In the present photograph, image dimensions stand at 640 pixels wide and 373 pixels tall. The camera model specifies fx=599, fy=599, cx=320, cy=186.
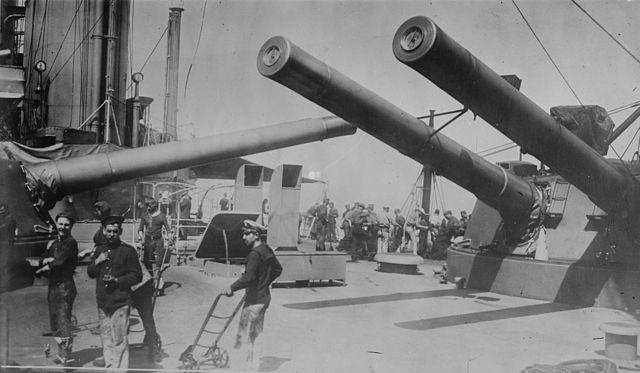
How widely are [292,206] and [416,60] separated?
5.01m

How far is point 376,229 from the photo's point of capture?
16.1m

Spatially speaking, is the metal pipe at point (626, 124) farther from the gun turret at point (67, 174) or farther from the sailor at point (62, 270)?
the sailor at point (62, 270)

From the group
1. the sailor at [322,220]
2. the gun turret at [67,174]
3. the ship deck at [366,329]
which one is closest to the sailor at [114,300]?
the ship deck at [366,329]

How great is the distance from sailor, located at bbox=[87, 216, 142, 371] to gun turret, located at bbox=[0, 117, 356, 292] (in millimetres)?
3405

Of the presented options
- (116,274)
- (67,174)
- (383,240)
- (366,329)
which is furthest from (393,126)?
(383,240)

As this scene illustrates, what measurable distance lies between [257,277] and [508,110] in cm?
315

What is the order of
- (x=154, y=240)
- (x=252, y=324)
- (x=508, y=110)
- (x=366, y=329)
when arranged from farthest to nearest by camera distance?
(x=154, y=240) → (x=366, y=329) → (x=508, y=110) → (x=252, y=324)

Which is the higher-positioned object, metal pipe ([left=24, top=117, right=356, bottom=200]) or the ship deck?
metal pipe ([left=24, top=117, right=356, bottom=200])

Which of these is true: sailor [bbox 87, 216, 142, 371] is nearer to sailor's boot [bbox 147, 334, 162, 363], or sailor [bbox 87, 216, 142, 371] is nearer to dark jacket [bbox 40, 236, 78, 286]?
sailor's boot [bbox 147, 334, 162, 363]

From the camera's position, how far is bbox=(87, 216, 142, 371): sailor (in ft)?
15.8

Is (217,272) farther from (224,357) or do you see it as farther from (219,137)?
(224,357)

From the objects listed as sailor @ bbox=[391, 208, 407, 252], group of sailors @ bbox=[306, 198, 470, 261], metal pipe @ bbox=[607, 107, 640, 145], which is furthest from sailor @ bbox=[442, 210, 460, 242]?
metal pipe @ bbox=[607, 107, 640, 145]

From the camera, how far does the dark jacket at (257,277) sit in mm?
5162

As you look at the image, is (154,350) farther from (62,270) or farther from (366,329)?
(366,329)
